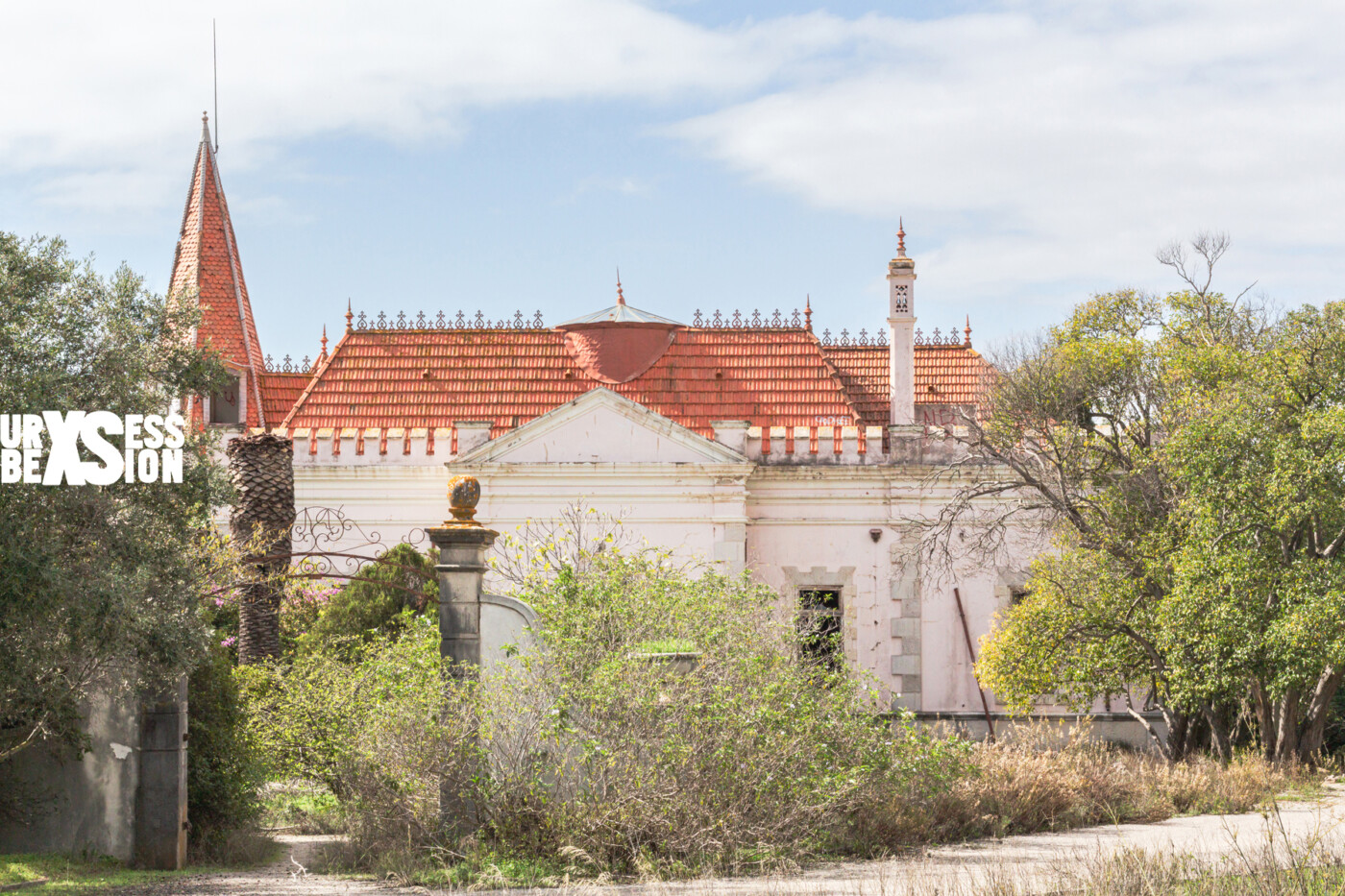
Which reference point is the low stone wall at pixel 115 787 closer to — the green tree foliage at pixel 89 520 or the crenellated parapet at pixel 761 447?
the green tree foliage at pixel 89 520

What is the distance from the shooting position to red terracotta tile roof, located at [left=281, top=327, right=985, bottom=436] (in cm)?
2750

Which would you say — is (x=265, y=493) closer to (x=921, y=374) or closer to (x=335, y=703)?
(x=335, y=703)

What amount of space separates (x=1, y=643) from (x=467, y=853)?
3.70 m

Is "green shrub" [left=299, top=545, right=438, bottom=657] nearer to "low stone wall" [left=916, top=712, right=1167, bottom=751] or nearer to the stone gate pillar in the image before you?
the stone gate pillar

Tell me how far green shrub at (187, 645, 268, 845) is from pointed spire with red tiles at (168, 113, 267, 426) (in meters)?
14.8

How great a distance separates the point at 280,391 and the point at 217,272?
2511 mm

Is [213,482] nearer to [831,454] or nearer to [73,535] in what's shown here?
[73,535]

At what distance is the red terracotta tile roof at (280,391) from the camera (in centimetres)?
2897

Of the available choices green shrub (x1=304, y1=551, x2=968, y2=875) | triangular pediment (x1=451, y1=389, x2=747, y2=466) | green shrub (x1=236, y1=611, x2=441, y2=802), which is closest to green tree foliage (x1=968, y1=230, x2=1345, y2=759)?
triangular pediment (x1=451, y1=389, x2=747, y2=466)

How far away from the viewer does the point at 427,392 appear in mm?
27891

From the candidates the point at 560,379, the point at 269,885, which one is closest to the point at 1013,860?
the point at 269,885

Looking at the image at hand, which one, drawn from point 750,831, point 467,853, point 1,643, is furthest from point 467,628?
point 1,643

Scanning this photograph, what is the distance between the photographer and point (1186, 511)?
1831 centimetres

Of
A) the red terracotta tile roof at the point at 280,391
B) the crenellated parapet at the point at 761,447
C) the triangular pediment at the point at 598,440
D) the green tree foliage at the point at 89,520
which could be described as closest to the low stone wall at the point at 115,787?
the green tree foliage at the point at 89,520
